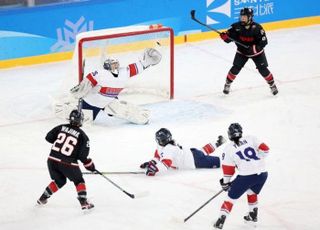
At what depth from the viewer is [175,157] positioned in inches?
320

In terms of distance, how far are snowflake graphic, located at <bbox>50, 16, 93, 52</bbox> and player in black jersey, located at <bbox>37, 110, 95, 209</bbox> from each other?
439 centimetres

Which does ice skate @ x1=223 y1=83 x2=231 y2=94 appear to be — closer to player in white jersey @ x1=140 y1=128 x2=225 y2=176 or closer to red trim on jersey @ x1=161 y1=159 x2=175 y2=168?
player in white jersey @ x1=140 y1=128 x2=225 y2=176

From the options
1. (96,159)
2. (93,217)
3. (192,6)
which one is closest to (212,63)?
(192,6)

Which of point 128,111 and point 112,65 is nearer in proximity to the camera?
point 112,65

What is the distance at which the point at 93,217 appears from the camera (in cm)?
735

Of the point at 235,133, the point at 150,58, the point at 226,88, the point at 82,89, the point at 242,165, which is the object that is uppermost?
the point at 235,133

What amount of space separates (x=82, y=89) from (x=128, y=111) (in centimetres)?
60

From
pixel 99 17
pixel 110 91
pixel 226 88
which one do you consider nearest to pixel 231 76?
pixel 226 88

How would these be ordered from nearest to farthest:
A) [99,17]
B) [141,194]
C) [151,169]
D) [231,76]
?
[141,194] → [151,169] → [231,76] → [99,17]

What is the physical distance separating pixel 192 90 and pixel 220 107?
2.49ft

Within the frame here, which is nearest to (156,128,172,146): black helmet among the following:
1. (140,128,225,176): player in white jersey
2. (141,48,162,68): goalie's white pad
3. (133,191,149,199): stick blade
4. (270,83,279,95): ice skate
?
(140,128,225,176): player in white jersey

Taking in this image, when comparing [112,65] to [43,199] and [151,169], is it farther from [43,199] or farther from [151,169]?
[43,199]

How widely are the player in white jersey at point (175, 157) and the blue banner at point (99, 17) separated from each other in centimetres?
358

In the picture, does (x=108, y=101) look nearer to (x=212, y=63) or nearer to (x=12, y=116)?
(x=12, y=116)
